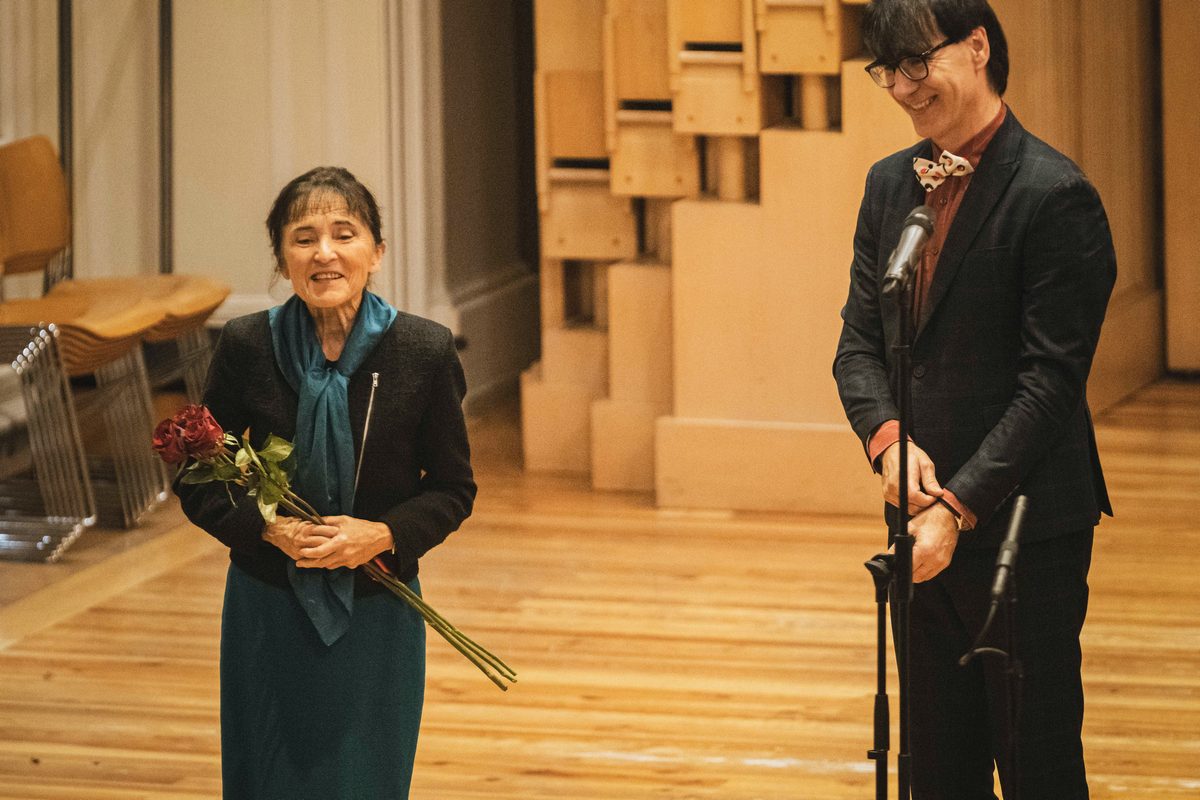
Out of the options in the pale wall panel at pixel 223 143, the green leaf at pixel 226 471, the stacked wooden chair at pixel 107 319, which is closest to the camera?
the green leaf at pixel 226 471

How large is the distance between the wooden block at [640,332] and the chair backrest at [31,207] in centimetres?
181

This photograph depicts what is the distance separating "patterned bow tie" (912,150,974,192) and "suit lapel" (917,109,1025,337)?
0.02m

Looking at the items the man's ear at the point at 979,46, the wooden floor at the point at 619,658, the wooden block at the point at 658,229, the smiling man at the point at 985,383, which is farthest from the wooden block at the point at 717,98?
the man's ear at the point at 979,46

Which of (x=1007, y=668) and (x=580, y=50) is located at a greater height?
(x=580, y=50)

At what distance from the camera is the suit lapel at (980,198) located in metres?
2.20

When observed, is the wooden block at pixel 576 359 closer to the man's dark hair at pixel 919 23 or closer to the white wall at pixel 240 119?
the white wall at pixel 240 119

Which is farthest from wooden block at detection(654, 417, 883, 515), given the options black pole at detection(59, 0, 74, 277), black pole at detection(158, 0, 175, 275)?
black pole at detection(59, 0, 74, 277)

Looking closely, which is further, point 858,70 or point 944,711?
point 858,70

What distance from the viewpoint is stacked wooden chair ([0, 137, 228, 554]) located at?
16.7 feet

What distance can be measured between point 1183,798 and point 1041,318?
4.77 ft

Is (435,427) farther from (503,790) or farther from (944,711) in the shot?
(503,790)

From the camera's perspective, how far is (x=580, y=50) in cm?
571

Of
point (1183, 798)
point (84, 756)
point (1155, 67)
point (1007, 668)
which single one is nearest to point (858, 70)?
A: point (1155, 67)

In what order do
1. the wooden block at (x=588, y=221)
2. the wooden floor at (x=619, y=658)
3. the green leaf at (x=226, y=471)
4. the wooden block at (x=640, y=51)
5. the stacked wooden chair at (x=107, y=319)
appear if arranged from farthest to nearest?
the wooden block at (x=588, y=221) < the wooden block at (x=640, y=51) < the stacked wooden chair at (x=107, y=319) < the wooden floor at (x=619, y=658) < the green leaf at (x=226, y=471)
